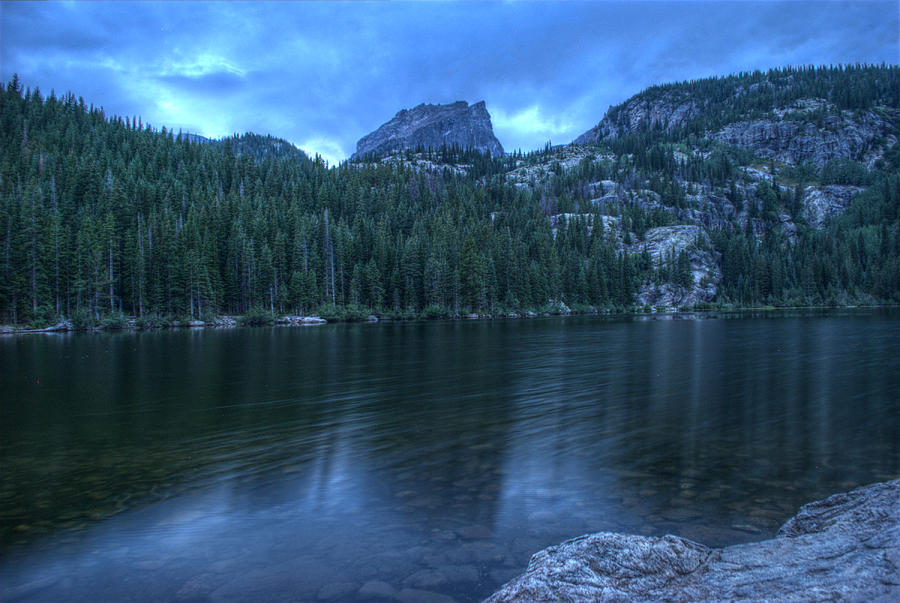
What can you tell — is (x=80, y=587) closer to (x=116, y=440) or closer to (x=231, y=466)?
(x=231, y=466)

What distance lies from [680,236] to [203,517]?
201219mm

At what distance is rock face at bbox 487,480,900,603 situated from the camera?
3.93 metres

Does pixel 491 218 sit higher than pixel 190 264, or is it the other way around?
pixel 491 218

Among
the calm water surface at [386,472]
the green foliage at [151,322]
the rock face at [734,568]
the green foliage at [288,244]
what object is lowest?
the calm water surface at [386,472]

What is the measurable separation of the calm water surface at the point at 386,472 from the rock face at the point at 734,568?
1.09 m

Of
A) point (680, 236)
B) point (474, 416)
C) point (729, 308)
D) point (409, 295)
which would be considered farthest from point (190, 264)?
point (680, 236)

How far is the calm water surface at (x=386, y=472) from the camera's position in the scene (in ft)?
20.3

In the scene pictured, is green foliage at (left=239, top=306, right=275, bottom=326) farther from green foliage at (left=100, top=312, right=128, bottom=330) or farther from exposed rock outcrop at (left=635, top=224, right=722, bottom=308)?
exposed rock outcrop at (left=635, top=224, right=722, bottom=308)

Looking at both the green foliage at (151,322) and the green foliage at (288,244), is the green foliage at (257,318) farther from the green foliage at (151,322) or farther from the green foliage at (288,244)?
the green foliage at (151,322)

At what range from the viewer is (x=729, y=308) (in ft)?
499

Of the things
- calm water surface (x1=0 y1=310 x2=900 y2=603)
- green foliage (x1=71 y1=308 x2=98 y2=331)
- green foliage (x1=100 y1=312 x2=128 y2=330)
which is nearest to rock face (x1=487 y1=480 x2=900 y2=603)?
calm water surface (x1=0 y1=310 x2=900 y2=603)

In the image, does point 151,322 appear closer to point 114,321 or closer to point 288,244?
point 114,321

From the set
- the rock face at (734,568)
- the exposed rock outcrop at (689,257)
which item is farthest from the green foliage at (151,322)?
the exposed rock outcrop at (689,257)

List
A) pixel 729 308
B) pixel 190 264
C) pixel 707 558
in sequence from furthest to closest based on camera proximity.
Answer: pixel 729 308 → pixel 190 264 → pixel 707 558
